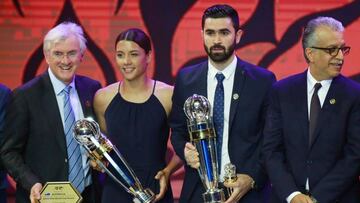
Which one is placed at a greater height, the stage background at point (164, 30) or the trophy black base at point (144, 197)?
the stage background at point (164, 30)

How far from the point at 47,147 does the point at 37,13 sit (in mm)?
1847

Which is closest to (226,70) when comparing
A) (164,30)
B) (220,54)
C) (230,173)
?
(220,54)

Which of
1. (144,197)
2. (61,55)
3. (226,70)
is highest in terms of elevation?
(61,55)

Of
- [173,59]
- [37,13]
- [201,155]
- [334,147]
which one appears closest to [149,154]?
[201,155]

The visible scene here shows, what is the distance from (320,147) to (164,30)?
219 centimetres

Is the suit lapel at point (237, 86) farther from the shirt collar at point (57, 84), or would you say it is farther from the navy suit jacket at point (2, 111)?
the navy suit jacket at point (2, 111)

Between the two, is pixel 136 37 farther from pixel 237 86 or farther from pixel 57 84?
pixel 237 86

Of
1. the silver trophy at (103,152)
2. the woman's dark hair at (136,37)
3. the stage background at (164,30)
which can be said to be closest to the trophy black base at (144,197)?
the silver trophy at (103,152)

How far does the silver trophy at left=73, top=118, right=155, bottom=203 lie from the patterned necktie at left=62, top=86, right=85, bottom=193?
195 millimetres

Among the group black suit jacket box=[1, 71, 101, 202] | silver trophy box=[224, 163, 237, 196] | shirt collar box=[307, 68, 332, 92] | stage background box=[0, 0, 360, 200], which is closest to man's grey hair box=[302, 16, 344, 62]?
shirt collar box=[307, 68, 332, 92]

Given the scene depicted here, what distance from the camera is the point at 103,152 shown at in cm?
334

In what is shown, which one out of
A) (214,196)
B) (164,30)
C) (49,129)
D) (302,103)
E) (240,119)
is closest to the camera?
(214,196)

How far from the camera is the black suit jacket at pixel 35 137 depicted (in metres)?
3.50

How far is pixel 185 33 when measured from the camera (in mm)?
5066
